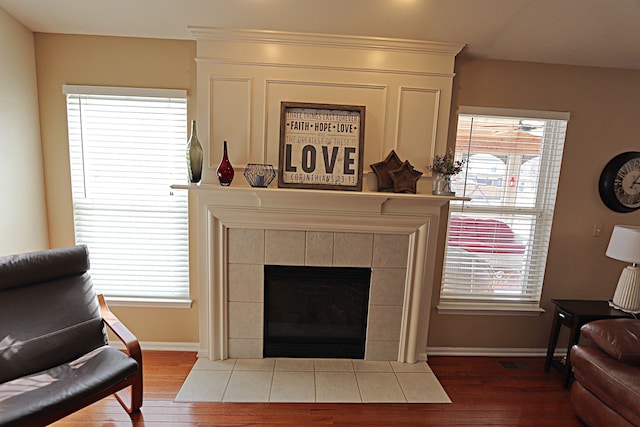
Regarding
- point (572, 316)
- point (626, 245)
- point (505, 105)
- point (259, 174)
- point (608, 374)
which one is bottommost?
point (608, 374)

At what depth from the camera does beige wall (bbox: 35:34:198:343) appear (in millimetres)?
2506

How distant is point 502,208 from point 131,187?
3.07m

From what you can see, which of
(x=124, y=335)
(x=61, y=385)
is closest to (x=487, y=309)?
(x=124, y=335)

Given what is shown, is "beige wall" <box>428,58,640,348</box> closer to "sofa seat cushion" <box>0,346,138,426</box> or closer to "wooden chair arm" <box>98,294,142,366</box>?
"wooden chair arm" <box>98,294,142,366</box>

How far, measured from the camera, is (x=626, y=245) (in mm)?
2510

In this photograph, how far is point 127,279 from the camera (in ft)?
9.27

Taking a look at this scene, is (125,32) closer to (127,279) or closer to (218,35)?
(218,35)

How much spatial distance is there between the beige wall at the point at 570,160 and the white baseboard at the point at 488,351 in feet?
0.12

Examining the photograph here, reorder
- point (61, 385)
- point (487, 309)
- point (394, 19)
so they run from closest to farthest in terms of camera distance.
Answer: point (61, 385)
point (394, 19)
point (487, 309)

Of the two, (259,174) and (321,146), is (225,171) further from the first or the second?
(321,146)

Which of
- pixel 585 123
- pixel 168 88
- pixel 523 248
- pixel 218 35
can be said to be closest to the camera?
pixel 218 35

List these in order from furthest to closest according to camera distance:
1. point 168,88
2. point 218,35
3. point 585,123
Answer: point 585,123, point 168,88, point 218,35

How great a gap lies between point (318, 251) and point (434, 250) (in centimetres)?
94

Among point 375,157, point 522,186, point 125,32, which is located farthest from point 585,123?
point 125,32
